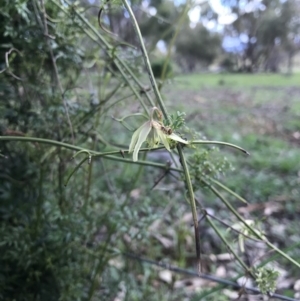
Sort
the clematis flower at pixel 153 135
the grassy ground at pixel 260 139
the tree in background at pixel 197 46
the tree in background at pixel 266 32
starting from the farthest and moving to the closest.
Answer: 1. the tree in background at pixel 197 46
2. the tree in background at pixel 266 32
3. the grassy ground at pixel 260 139
4. the clematis flower at pixel 153 135

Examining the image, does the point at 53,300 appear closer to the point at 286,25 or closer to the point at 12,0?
the point at 12,0

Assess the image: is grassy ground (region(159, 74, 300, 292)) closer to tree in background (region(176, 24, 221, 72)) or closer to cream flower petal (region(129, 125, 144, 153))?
cream flower petal (region(129, 125, 144, 153))

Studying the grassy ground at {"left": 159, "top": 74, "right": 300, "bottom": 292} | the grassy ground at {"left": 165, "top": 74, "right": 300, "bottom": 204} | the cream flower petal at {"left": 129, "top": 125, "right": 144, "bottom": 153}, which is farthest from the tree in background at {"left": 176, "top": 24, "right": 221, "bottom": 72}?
the cream flower petal at {"left": 129, "top": 125, "right": 144, "bottom": 153}

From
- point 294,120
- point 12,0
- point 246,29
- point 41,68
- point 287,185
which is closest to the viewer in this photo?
point 12,0

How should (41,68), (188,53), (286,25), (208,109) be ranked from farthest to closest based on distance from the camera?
1. (188,53)
2. (286,25)
3. (208,109)
4. (41,68)

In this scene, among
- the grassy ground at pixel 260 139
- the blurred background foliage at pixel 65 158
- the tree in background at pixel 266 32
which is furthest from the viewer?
the tree in background at pixel 266 32

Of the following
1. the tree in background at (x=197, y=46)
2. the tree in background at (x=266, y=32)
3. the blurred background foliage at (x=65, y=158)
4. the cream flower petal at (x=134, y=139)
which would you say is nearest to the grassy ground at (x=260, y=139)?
the blurred background foliage at (x=65, y=158)

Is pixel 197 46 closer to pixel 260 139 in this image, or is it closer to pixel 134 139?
pixel 260 139

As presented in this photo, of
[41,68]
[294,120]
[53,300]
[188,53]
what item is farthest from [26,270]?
[188,53]

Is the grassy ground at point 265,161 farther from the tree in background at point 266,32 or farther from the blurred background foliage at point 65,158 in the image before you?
the tree in background at point 266,32

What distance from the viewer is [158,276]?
1145mm

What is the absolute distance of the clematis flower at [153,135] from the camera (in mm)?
351

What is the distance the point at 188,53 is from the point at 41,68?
1850 centimetres

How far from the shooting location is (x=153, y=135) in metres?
0.37
